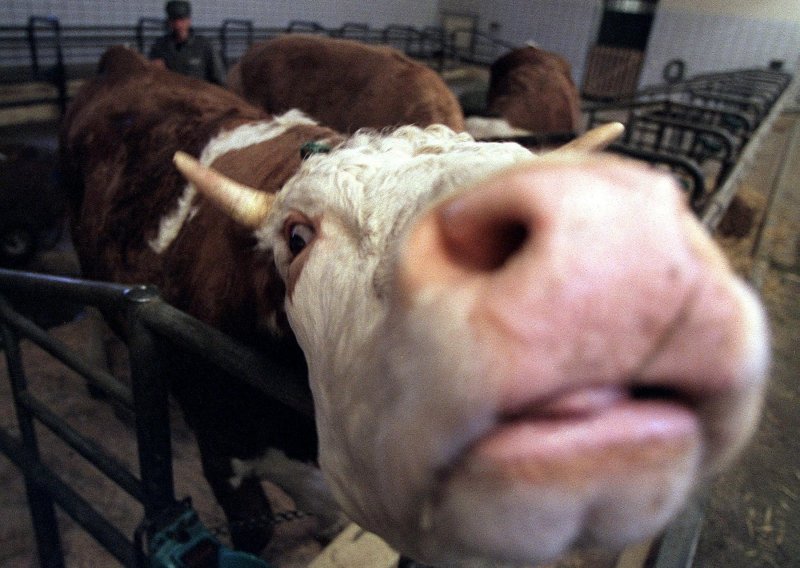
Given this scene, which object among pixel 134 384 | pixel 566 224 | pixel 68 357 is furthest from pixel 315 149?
pixel 566 224

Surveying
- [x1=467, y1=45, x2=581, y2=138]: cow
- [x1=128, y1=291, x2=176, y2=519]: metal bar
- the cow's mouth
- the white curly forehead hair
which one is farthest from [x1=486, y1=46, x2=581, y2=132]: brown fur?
the cow's mouth

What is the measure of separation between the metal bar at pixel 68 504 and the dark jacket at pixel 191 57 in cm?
360

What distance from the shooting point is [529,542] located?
50 cm

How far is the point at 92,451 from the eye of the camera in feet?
4.75

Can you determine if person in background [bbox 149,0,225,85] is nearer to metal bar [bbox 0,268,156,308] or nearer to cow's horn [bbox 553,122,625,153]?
metal bar [bbox 0,268,156,308]

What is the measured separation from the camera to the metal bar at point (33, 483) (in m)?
1.65

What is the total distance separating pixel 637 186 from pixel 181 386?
1.66 meters

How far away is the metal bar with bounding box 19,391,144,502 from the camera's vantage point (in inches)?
53.3

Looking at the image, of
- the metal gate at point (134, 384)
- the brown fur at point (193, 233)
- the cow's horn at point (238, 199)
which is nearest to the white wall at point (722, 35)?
the brown fur at point (193, 233)

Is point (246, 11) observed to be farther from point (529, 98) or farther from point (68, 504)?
point (68, 504)

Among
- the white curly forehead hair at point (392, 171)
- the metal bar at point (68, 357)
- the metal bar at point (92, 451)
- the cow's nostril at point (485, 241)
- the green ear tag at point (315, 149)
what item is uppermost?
the cow's nostril at point (485, 241)

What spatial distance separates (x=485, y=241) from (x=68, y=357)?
1308mm

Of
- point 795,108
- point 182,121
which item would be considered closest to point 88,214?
point 182,121

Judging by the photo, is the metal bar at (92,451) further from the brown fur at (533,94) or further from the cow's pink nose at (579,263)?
the brown fur at (533,94)
